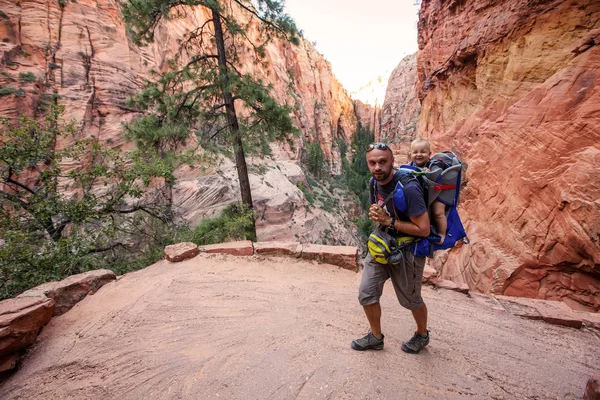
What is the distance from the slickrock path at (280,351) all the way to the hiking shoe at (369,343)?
6cm

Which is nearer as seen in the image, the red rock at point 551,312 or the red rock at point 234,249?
the red rock at point 551,312

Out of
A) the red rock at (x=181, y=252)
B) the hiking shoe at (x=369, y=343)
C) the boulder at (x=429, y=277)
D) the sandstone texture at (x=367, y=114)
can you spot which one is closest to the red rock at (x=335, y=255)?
the boulder at (x=429, y=277)

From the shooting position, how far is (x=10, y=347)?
219 cm

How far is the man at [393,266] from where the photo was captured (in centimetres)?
175

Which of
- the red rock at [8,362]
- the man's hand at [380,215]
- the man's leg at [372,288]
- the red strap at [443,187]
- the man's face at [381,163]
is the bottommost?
the red rock at [8,362]

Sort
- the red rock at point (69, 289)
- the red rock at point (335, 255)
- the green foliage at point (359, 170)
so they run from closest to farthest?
the red rock at point (69, 289), the red rock at point (335, 255), the green foliage at point (359, 170)

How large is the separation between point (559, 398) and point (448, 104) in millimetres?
10474

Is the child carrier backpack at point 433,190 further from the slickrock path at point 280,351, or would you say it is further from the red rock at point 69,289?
the red rock at point 69,289

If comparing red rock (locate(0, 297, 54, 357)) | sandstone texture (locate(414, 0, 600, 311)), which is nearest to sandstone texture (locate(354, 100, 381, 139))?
sandstone texture (locate(414, 0, 600, 311))

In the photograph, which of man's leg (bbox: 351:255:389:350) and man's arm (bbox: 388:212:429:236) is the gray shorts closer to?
man's leg (bbox: 351:255:389:350)

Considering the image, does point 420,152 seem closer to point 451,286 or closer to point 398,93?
point 451,286

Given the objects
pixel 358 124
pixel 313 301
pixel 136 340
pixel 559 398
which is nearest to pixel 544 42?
pixel 559 398

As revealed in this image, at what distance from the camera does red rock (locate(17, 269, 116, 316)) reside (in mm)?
2952

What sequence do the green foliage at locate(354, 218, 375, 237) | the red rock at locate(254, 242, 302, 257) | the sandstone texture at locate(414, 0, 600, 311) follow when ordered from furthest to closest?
the green foliage at locate(354, 218, 375, 237)
the red rock at locate(254, 242, 302, 257)
the sandstone texture at locate(414, 0, 600, 311)
